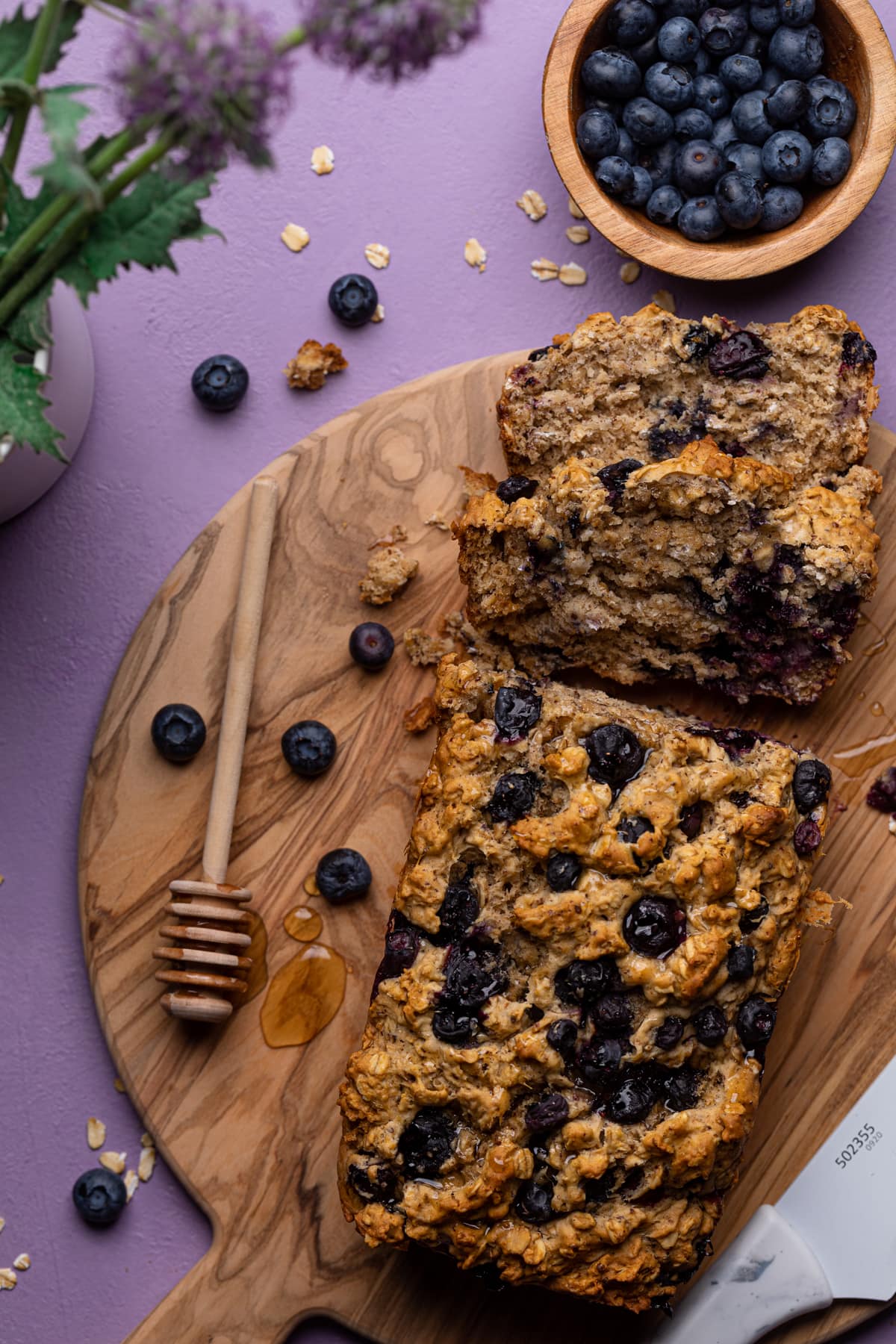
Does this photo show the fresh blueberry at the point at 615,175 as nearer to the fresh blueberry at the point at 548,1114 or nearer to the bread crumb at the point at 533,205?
the bread crumb at the point at 533,205

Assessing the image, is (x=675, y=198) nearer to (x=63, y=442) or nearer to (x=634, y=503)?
(x=634, y=503)

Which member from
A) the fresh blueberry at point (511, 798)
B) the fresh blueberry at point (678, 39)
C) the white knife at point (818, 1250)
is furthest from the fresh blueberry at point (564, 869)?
the fresh blueberry at point (678, 39)

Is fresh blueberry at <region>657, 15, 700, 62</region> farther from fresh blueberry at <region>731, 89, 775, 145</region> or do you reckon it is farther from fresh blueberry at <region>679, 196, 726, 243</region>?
fresh blueberry at <region>679, 196, 726, 243</region>

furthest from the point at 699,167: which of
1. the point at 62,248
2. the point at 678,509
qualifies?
the point at 62,248

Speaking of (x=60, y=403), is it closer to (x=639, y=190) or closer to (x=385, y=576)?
(x=385, y=576)

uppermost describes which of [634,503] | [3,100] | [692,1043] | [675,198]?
[675,198]

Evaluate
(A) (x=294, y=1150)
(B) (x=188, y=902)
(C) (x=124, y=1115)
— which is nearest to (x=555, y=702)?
(B) (x=188, y=902)
